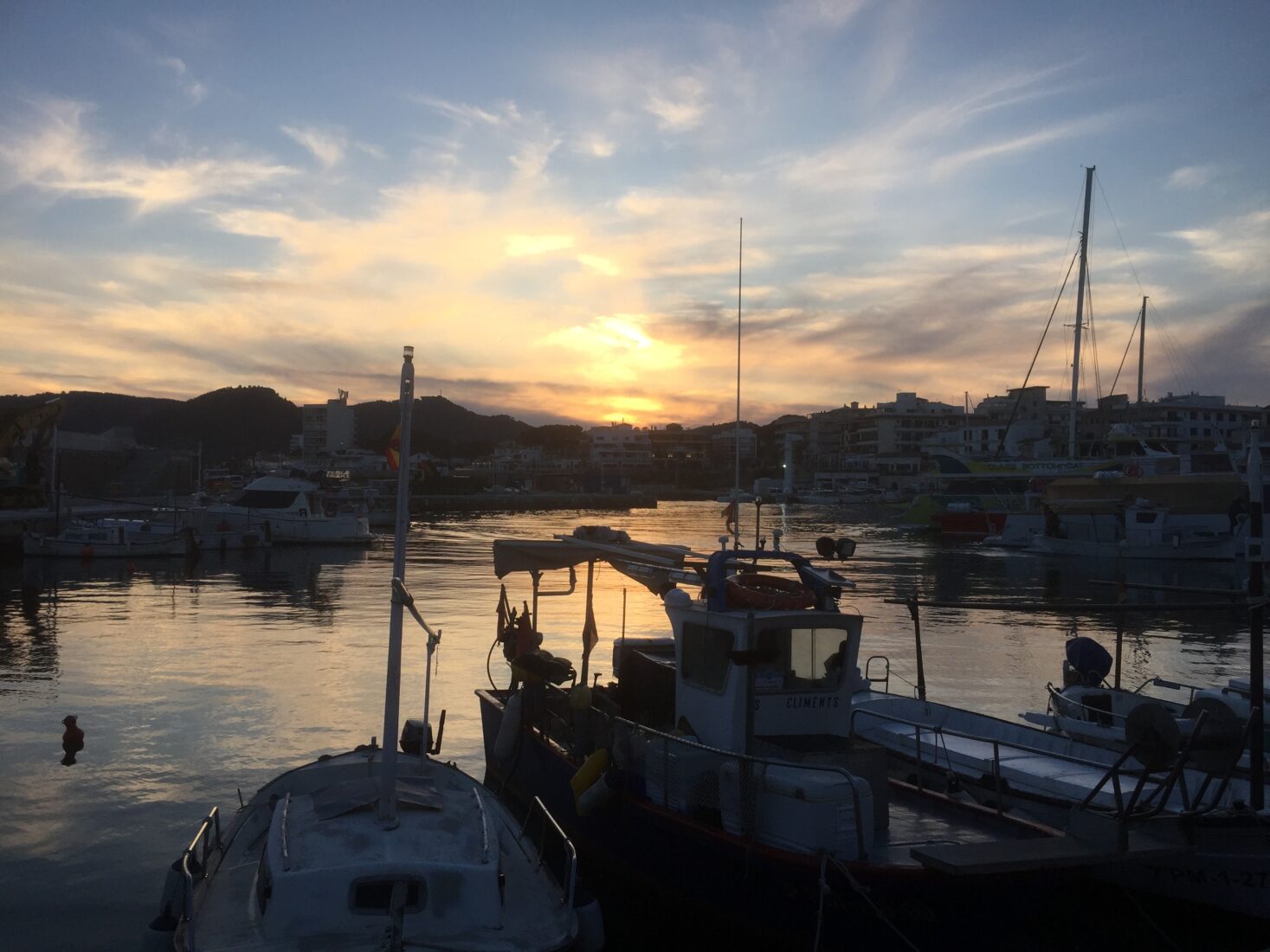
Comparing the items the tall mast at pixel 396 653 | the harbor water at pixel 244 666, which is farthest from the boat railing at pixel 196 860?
the tall mast at pixel 396 653

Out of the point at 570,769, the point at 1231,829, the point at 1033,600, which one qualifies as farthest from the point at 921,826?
the point at 1033,600

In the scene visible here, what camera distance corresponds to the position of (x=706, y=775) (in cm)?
997

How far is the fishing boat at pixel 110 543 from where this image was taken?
165 feet

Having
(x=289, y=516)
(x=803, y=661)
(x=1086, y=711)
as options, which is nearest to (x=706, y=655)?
(x=803, y=661)

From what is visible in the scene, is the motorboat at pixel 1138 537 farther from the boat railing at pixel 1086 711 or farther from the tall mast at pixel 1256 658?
the tall mast at pixel 1256 658

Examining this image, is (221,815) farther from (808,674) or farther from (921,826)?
(921,826)

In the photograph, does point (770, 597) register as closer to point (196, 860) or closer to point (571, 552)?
point (571, 552)

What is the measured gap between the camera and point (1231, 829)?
9703 millimetres

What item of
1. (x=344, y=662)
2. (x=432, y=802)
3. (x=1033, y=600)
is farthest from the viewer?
(x=1033, y=600)

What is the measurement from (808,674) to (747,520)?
102407 mm

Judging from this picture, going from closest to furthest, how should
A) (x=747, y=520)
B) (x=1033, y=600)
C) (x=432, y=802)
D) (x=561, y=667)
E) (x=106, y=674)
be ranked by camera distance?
1. (x=432, y=802)
2. (x=561, y=667)
3. (x=106, y=674)
4. (x=1033, y=600)
5. (x=747, y=520)

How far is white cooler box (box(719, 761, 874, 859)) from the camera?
896 centimetres

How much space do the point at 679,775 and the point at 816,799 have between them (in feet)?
5.61

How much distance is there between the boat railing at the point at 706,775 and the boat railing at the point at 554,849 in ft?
3.56
